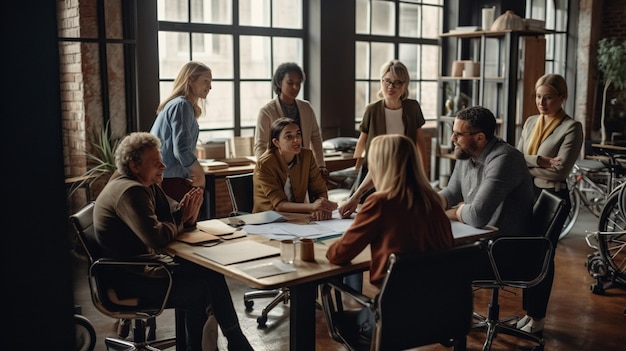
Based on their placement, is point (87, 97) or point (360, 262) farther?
point (87, 97)

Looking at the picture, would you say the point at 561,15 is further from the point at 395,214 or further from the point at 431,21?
the point at 395,214

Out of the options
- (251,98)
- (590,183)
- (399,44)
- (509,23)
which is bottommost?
(590,183)

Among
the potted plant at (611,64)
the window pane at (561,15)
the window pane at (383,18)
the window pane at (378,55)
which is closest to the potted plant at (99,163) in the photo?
the window pane at (378,55)

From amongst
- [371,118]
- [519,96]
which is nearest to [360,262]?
[371,118]

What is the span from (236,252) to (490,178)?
1342mm

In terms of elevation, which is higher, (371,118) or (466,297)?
(371,118)

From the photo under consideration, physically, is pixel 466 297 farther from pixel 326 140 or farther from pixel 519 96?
pixel 519 96

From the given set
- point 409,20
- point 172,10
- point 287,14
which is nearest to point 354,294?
point 172,10

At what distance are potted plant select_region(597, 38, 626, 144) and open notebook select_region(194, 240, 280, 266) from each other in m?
7.12

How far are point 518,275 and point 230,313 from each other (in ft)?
4.68

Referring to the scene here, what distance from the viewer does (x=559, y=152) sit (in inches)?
175

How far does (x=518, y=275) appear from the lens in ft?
11.3

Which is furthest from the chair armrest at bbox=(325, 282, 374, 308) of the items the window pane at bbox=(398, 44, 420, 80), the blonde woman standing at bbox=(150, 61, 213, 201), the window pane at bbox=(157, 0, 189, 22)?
the window pane at bbox=(398, 44, 420, 80)

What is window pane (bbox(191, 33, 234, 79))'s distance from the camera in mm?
6227
